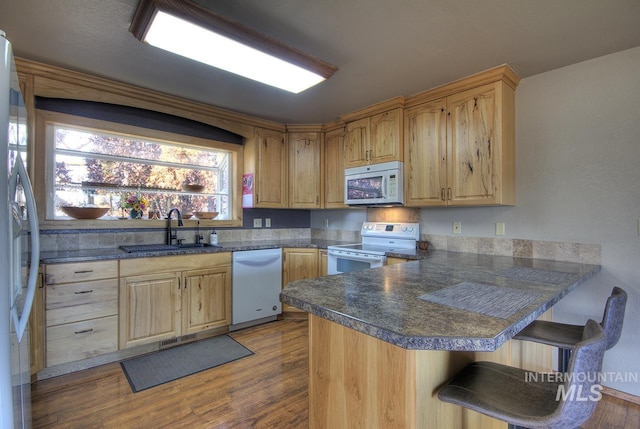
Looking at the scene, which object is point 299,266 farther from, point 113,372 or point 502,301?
point 502,301

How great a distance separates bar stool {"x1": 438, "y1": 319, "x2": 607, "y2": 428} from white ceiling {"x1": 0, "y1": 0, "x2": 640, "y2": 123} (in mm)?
1712

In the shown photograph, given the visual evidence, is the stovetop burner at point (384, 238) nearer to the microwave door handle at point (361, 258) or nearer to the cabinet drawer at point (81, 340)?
the microwave door handle at point (361, 258)

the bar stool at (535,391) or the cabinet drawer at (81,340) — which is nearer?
the bar stool at (535,391)

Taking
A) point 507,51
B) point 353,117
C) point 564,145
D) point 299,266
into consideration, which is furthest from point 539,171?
point 299,266

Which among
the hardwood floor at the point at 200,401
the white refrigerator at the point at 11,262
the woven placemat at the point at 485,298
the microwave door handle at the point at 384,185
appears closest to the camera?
the white refrigerator at the point at 11,262

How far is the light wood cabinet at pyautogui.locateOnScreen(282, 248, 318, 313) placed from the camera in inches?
139

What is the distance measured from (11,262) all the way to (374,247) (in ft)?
9.19

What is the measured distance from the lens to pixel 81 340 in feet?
7.65

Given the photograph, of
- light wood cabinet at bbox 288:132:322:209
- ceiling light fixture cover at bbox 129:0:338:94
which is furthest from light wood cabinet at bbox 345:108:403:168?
ceiling light fixture cover at bbox 129:0:338:94

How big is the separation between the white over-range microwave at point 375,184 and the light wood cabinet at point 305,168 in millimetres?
553

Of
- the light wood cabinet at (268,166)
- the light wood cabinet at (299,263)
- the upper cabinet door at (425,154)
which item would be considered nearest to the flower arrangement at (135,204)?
the light wood cabinet at (268,166)

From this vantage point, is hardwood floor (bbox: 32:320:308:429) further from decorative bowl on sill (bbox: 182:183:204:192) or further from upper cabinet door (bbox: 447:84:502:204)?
upper cabinet door (bbox: 447:84:502:204)

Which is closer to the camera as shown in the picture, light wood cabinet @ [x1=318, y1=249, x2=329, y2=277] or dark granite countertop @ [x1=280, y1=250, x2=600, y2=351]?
dark granite countertop @ [x1=280, y1=250, x2=600, y2=351]

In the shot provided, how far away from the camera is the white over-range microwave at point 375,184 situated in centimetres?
302
